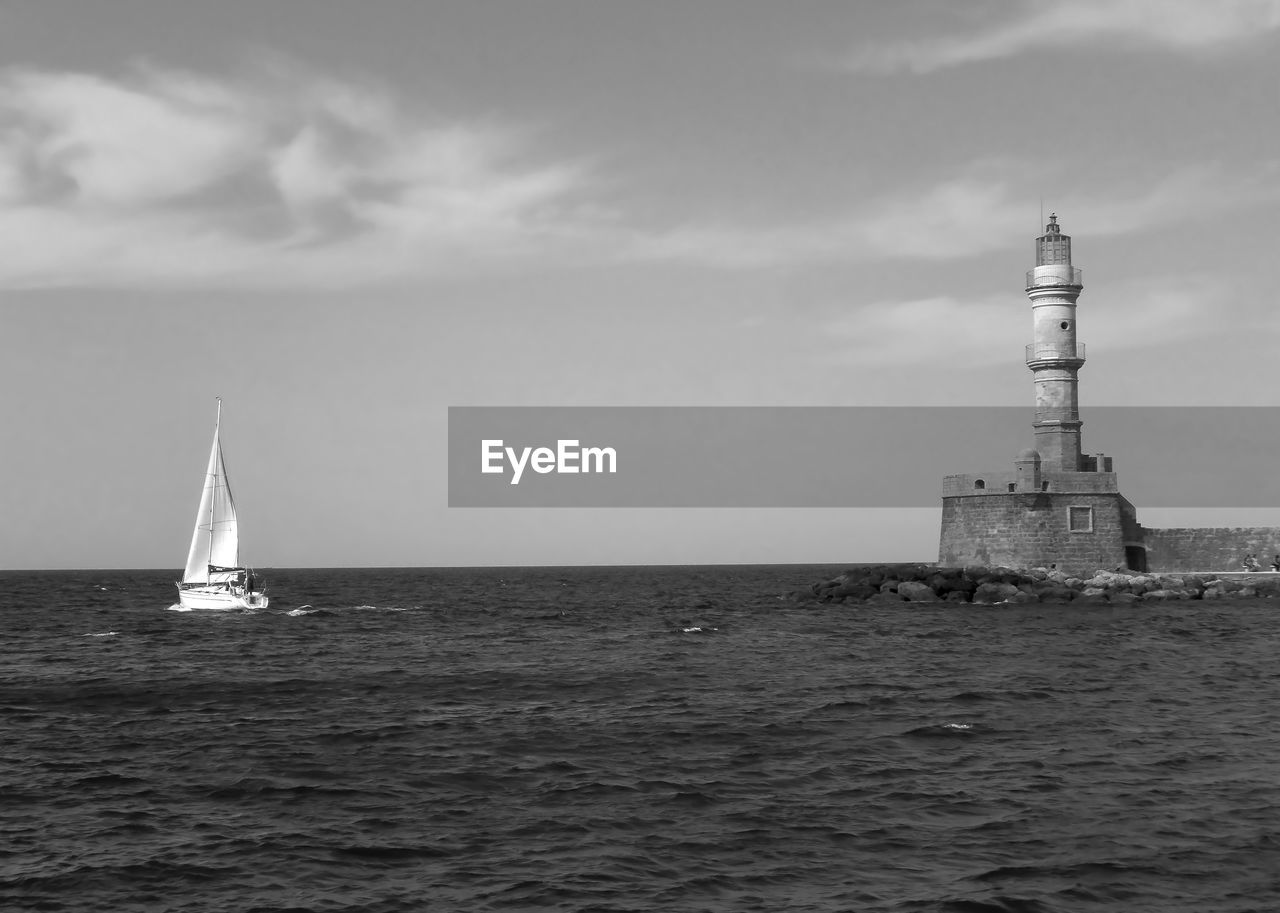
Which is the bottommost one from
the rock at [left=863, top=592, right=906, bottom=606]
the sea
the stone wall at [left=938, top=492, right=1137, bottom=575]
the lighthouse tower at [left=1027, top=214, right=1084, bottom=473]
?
the sea

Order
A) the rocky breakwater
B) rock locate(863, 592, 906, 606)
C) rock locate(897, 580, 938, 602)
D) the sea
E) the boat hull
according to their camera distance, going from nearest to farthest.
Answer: the sea
the rocky breakwater
the boat hull
rock locate(897, 580, 938, 602)
rock locate(863, 592, 906, 606)

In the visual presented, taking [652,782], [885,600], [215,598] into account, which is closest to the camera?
[652,782]

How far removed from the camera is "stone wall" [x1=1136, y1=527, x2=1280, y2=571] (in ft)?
191

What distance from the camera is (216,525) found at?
53.9 m

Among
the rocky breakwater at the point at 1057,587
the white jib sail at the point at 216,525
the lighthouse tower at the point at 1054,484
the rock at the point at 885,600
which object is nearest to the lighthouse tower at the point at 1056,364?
the lighthouse tower at the point at 1054,484

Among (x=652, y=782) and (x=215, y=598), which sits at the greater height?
(x=215, y=598)

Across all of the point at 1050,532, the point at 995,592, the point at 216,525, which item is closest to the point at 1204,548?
the point at 1050,532

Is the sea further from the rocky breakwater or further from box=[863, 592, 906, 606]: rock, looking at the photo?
box=[863, 592, 906, 606]: rock

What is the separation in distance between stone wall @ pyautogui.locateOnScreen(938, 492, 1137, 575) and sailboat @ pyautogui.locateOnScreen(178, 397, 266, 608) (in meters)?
34.9

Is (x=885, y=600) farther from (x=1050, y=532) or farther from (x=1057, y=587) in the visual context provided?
(x=1057, y=587)

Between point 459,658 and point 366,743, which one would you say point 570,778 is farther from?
point 459,658

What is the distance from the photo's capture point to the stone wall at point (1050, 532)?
55.0 m

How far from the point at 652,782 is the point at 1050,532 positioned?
142 ft

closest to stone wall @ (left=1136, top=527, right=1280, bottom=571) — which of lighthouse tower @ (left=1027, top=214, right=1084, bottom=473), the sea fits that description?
lighthouse tower @ (left=1027, top=214, right=1084, bottom=473)
